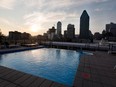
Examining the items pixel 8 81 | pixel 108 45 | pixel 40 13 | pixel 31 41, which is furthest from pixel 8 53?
pixel 108 45

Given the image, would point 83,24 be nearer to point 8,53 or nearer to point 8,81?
point 8,53

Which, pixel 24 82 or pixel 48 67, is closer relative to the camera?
pixel 24 82

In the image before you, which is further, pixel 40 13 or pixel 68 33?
pixel 68 33

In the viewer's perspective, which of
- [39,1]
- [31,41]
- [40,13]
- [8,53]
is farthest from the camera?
[31,41]

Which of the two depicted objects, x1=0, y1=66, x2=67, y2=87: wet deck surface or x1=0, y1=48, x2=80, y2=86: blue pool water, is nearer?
x1=0, y1=66, x2=67, y2=87: wet deck surface

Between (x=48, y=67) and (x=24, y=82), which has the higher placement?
(x=24, y=82)

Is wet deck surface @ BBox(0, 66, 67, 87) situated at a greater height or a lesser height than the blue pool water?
greater

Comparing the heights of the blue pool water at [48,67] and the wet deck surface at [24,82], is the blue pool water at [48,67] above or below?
below

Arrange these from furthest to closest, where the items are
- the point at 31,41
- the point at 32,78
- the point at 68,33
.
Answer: the point at 68,33 → the point at 31,41 → the point at 32,78

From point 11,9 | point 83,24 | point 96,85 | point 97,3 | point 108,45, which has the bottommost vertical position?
point 96,85

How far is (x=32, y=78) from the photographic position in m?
4.05

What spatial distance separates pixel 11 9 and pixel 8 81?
919cm

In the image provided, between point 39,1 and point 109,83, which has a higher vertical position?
point 39,1

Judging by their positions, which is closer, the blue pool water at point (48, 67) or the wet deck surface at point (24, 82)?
the wet deck surface at point (24, 82)
